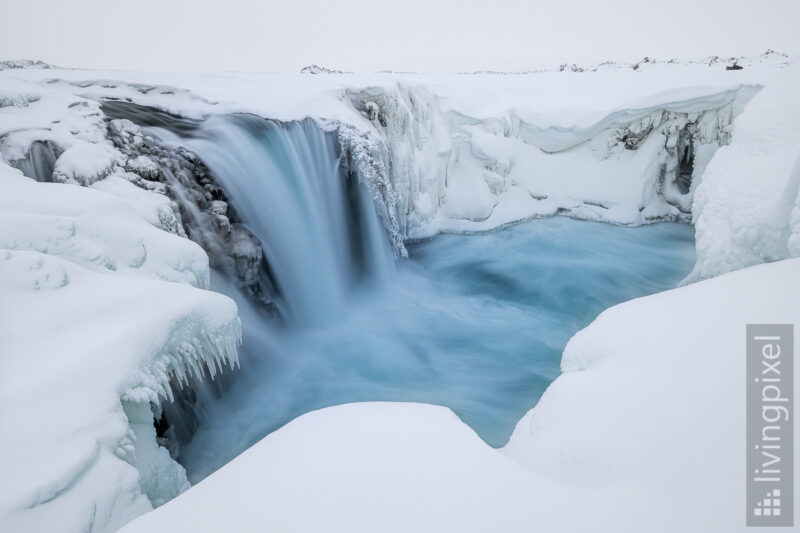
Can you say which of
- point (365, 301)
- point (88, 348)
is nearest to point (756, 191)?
point (365, 301)

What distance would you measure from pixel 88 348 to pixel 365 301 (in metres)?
4.46

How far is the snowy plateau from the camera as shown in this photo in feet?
3.86

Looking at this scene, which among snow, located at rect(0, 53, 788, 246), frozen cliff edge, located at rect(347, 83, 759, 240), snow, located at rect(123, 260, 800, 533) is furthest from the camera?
frozen cliff edge, located at rect(347, 83, 759, 240)

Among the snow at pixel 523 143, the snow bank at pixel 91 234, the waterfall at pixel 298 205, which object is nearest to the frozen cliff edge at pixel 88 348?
the snow bank at pixel 91 234

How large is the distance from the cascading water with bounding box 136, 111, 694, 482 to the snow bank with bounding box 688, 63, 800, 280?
2072mm

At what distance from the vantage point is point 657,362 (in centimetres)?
181

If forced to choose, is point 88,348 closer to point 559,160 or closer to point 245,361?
point 245,361

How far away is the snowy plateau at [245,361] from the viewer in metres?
1.18

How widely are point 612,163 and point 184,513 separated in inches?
393

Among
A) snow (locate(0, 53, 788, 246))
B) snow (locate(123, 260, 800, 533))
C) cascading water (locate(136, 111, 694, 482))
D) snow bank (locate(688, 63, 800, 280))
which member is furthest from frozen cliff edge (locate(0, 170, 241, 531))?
snow (locate(0, 53, 788, 246))

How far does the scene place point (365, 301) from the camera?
5.99 m

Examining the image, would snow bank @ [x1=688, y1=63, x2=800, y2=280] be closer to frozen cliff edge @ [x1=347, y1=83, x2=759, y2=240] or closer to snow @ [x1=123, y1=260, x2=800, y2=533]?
snow @ [x1=123, y1=260, x2=800, y2=533]

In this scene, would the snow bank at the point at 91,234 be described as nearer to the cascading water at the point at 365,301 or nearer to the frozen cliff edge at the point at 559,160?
the cascading water at the point at 365,301

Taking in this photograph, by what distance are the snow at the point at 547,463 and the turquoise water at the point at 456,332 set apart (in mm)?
2166
